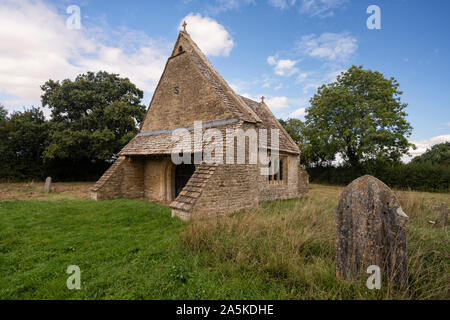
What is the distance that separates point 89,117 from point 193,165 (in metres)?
15.7

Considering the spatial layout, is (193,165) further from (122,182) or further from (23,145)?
(23,145)

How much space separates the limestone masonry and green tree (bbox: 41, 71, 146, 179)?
9475 millimetres

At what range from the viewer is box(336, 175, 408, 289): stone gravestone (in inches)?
106

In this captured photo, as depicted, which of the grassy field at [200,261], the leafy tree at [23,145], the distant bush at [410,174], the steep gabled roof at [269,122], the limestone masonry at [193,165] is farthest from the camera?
the leafy tree at [23,145]

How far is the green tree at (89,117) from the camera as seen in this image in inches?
754

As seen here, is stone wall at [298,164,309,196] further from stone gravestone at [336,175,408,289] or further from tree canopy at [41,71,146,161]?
tree canopy at [41,71,146,161]

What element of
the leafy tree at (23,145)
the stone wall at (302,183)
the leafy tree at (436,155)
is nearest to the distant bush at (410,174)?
the stone wall at (302,183)

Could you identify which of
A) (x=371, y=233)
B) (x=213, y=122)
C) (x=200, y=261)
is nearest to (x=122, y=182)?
(x=213, y=122)

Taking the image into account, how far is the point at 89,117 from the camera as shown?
2016cm

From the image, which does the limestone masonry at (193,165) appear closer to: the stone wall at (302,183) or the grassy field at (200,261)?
the stone wall at (302,183)

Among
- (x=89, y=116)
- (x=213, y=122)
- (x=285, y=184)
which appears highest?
(x=89, y=116)

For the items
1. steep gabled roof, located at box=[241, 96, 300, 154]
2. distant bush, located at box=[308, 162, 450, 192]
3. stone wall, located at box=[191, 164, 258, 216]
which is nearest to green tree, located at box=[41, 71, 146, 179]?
steep gabled roof, located at box=[241, 96, 300, 154]

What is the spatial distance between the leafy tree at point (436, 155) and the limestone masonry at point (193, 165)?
33576 millimetres
